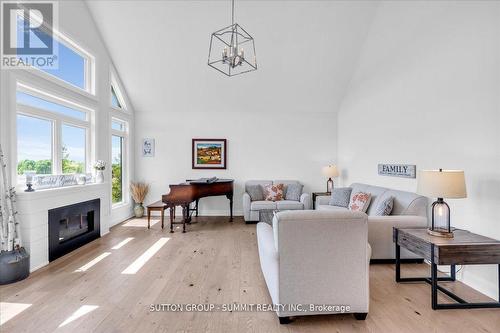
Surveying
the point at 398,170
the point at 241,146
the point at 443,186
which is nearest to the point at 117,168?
the point at 241,146

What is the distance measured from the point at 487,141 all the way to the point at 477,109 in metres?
0.37

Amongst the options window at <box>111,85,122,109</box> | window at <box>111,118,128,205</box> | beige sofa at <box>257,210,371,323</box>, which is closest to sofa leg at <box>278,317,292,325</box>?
beige sofa at <box>257,210,371,323</box>

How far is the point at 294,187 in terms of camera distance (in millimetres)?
5809

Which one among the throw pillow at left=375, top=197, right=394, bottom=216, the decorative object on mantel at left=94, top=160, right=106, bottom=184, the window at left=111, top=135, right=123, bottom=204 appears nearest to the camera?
the throw pillow at left=375, top=197, right=394, bottom=216

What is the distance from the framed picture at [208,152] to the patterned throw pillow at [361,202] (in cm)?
323

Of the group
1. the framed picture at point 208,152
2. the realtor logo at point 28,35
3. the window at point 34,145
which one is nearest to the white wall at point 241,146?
the framed picture at point 208,152

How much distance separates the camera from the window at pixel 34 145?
3219 millimetres

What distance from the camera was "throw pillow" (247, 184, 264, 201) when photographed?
5.71 metres

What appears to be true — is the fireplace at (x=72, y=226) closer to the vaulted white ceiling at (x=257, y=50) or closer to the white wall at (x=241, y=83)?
the white wall at (x=241, y=83)

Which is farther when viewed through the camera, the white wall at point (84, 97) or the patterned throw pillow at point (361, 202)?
the patterned throw pillow at point (361, 202)

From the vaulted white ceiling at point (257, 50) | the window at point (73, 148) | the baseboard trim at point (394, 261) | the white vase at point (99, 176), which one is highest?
the vaulted white ceiling at point (257, 50)

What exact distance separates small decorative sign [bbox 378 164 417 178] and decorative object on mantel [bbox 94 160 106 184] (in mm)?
5036

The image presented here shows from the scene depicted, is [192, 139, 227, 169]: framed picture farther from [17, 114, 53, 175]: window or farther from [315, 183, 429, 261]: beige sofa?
[315, 183, 429, 261]: beige sofa

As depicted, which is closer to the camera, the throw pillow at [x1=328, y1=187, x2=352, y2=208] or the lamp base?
the lamp base
